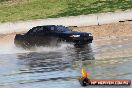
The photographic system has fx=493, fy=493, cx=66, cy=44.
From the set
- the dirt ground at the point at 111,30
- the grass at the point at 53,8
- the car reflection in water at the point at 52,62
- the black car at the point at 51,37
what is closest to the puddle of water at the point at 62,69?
the car reflection in water at the point at 52,62

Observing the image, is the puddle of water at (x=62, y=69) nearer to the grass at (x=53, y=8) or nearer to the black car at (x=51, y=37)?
the black car at (x=51, y=37)

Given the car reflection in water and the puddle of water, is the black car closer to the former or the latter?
the puddle of water

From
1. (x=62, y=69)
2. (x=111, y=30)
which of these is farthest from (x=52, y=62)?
(x=111, y=30)

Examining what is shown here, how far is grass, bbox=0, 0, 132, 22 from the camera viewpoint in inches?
1682

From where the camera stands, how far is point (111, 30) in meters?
35.8

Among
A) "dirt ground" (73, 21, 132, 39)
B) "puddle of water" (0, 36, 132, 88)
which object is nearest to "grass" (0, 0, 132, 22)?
"dirt ground" (73, 21, 132, 39)

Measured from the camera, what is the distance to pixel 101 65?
1902 cm

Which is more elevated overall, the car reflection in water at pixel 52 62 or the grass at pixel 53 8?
the grass at pixel 53 8

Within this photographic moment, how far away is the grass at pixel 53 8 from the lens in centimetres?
4272

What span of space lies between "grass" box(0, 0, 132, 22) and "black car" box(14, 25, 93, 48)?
12.9 m

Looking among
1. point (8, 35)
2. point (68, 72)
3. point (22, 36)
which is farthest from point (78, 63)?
point (8, 35)

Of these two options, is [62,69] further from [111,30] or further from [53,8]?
[53,8]

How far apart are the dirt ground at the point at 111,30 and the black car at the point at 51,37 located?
6715mm

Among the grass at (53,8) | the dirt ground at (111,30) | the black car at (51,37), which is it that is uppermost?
the grass at (53,8)
